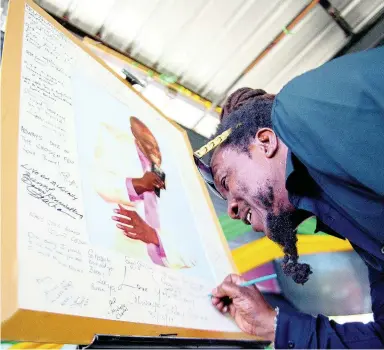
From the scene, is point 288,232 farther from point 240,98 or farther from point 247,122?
point 240,98

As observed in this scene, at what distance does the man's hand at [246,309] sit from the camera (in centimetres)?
114

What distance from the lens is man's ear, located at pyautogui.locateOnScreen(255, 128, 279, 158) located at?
3.68 ft

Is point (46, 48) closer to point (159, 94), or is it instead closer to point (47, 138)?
point (47, 138)

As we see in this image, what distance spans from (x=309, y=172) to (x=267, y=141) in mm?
278

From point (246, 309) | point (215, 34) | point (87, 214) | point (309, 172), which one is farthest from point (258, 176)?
point (215, 34)

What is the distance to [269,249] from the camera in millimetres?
2045

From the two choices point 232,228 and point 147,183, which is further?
point 232,228

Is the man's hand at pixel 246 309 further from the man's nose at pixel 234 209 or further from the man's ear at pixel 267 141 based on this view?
the man's ear at pixel 267 141

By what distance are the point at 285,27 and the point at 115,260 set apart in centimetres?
180

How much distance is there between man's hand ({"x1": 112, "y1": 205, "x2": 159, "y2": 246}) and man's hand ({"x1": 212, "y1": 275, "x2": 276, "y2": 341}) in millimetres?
262

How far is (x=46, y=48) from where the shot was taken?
1.05 m

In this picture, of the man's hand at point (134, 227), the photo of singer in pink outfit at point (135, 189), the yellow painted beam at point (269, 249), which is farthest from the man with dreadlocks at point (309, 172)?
the yellow painted beam at point (269, 249)

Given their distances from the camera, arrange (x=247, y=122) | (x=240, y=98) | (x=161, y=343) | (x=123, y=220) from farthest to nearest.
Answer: (x=240, y=98)
(x=247, y=122)
(x=123, y=220)
(x=161, y=343)

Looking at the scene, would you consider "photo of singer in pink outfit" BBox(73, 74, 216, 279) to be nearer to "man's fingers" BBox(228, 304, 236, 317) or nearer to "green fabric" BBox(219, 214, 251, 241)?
"man's fingers" BBox(228, 304, 236, 317)
